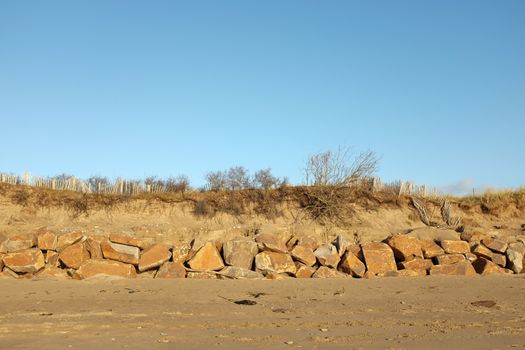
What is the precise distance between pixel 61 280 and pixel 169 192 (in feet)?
18.6

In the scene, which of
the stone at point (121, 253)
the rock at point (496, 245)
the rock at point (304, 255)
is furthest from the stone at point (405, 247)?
the stone at point (121, 253)

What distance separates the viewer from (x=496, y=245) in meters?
18.1

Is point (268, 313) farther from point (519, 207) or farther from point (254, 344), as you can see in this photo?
point (519, 207)

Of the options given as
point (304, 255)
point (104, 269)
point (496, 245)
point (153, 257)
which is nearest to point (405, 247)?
point (496, 245)

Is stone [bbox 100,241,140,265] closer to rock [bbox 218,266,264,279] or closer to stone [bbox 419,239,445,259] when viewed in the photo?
rock [bbox 218,266,264,279]

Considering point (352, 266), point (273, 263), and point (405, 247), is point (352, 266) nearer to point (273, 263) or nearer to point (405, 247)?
point (405, 247)

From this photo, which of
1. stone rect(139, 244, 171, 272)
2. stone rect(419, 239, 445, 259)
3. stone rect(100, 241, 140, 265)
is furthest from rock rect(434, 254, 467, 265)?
stone rect(100, 241, 140, 265)

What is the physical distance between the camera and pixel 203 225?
1920 cm

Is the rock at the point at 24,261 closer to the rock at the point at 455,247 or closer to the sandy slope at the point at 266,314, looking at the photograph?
the sandy slope at the point at 266,314

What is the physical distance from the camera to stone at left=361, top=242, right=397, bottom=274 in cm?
1694

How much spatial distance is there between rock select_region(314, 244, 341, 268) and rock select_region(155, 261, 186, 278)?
4.18 metres

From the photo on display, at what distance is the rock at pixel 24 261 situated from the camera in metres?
16.7

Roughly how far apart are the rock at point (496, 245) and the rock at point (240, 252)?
763 cm

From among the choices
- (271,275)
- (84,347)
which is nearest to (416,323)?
(84,347)
